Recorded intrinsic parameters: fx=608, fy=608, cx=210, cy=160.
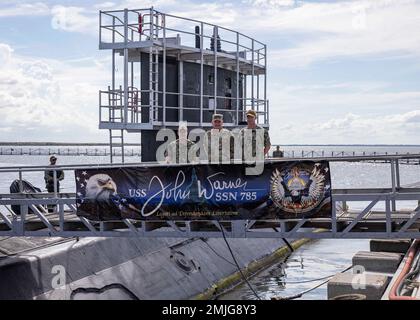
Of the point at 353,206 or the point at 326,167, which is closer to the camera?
the point at 326,167

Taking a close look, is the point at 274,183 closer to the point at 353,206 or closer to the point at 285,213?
the point at 285,213

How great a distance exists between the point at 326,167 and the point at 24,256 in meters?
8.20

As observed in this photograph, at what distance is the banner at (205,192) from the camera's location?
12.1 meters

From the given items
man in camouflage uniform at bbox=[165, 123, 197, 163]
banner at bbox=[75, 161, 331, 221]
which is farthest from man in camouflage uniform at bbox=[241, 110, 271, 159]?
man in camouflage uniform at bbox=[165, 123, 197, 163]

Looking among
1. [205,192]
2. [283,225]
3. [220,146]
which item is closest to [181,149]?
[220,146]

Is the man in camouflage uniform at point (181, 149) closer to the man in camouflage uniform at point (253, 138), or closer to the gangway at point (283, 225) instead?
the gangway at point (283, 225)

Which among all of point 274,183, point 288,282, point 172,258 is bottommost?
point 288,282

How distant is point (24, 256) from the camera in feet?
50.8

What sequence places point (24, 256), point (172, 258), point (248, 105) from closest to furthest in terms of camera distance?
point (24, 256), point (172, 258), point (248, 105)

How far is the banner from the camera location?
12062 millimetres

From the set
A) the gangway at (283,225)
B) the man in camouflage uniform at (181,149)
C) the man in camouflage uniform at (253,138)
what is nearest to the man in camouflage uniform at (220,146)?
the man in camouflage uniform at (253,138)

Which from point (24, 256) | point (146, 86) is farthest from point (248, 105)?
point (24, 256)

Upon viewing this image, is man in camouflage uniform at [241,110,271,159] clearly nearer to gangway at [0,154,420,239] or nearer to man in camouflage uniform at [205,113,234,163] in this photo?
man in camouflage uniform at [205,113,234,163]
